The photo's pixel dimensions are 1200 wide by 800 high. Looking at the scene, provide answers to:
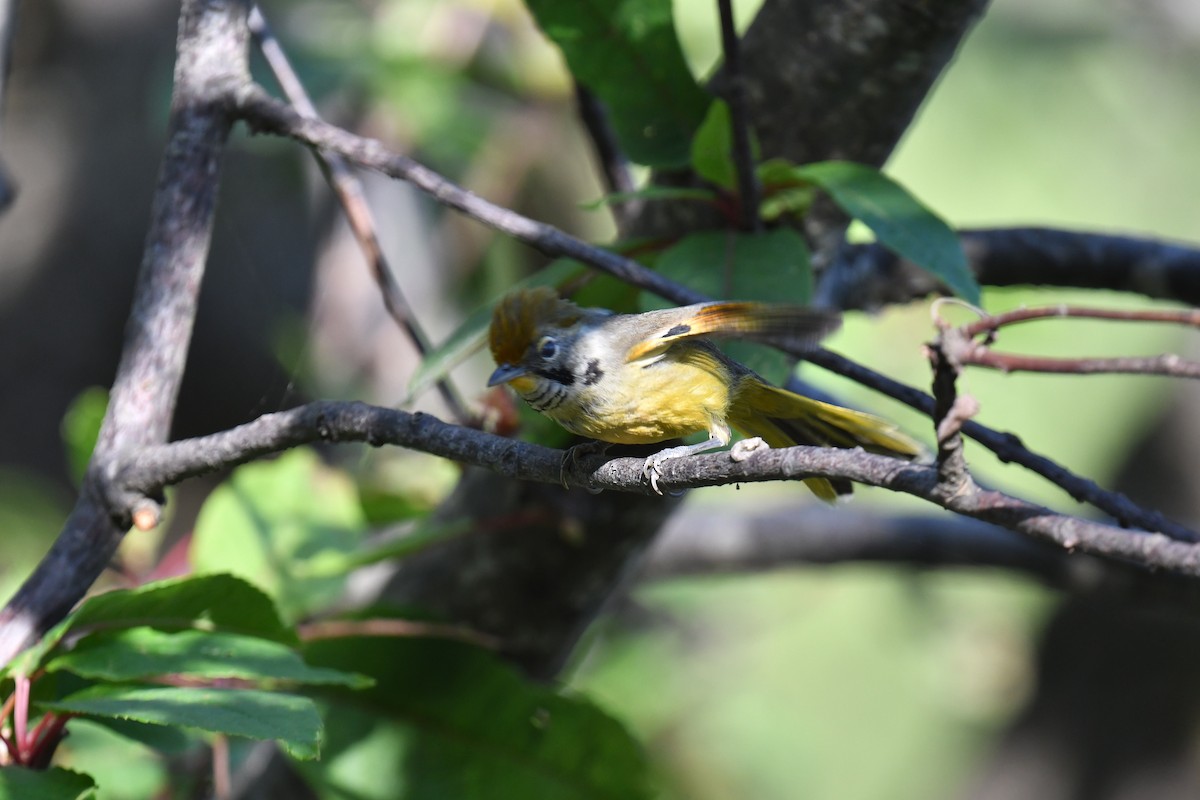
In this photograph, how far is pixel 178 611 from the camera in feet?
4.91

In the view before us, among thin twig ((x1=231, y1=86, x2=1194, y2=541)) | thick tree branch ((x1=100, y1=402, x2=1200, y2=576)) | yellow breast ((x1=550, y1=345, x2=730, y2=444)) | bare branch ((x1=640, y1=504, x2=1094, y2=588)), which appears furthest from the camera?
bare branch ((x1=640, y1=504, x2=1094, y2=588))

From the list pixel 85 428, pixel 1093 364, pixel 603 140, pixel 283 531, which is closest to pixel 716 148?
pixel 603 140

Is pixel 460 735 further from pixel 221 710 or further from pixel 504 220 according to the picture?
pixel 504 220

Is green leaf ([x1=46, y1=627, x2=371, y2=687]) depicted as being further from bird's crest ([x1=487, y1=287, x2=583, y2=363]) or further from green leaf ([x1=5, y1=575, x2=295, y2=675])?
bird's crest ([x1=487, y1=287, x2=583, y2=363])

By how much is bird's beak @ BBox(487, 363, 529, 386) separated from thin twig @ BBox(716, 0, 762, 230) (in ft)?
1.47

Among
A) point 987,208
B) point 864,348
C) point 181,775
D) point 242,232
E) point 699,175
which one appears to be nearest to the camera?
point 699,175

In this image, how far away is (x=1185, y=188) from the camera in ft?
25.3

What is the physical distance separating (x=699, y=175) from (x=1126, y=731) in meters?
4.69

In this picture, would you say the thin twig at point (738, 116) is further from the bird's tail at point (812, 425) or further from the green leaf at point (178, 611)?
the green leaf at point (178, 611)

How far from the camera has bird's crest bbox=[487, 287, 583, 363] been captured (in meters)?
1.80

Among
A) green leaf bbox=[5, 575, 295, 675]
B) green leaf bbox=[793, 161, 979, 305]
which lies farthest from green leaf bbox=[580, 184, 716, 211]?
green leaf bbox=[5, 575, 295, 675]

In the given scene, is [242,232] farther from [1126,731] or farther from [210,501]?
[1126,731]

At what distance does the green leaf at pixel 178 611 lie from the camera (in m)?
1.36

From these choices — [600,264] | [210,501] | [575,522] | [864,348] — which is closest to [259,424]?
[600,264]
